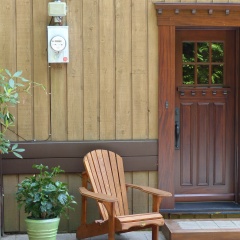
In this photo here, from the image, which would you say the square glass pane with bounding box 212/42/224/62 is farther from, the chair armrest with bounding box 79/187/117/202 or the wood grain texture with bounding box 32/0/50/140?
the chair armrest with bounding box 79/187/117/202

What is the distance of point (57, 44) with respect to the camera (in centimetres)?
603

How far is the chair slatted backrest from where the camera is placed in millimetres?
5883

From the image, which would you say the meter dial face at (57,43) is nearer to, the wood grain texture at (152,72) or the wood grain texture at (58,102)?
the wood grain texture at (58,102)

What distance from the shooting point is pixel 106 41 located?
20.4ft

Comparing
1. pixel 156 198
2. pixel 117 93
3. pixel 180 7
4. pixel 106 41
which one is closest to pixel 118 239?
pixel 156 198

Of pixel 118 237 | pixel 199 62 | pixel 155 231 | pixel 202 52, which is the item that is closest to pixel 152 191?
pixel 155 231

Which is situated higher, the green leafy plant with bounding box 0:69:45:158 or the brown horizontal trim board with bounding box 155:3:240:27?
the brown horizontal trim board with bounding box 155:3:240:27

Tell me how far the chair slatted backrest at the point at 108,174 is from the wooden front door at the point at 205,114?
0.84 metres

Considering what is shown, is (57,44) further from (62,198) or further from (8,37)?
(62,198)

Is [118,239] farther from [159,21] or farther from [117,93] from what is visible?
[159,21]

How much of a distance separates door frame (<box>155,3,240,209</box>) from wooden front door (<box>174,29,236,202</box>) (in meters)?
0.30

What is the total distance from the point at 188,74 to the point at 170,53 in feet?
1.50

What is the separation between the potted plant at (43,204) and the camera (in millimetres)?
5469

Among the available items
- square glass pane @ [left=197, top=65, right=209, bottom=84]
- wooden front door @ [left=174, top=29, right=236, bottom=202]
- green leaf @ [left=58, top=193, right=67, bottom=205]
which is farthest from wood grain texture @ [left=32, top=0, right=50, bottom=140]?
square glass pane @ [left=197, top=65, right=209, bottom=84]
